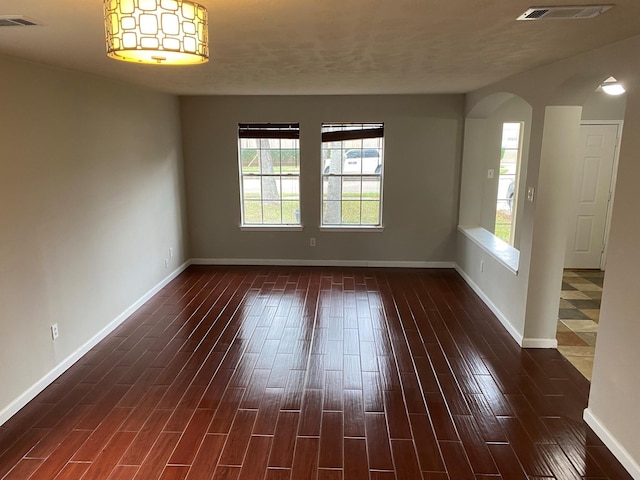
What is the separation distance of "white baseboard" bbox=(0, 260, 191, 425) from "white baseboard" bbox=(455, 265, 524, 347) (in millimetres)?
3802

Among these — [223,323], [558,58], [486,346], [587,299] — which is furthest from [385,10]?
[587,299]

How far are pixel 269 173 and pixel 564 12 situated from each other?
4.71 metres

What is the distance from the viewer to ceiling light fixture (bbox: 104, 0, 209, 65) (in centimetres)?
140

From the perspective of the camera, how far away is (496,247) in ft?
16.2

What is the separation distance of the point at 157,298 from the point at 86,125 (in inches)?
84.4

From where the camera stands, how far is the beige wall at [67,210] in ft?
9.56

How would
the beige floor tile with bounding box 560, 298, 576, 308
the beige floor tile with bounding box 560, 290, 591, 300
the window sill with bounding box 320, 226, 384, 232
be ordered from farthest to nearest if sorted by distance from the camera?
the window sill with bounding box 320, 226, 384, 232 < the beige floor tile with bounding box 560, 290, 591, 300 < the beige floor tile with bounding box 560, 298, 576, 308

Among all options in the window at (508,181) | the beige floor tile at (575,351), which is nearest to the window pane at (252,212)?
the window at (508,181)

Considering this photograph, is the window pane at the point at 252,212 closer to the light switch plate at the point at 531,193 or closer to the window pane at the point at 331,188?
the window pane at the point at 331,188

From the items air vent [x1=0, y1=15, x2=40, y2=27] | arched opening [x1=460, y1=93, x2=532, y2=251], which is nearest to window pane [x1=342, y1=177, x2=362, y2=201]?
arched opening [x1=460, y1=93, x2=532, y2=251]

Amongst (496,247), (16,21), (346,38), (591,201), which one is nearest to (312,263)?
(496,247)

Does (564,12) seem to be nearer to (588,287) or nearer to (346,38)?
(346,38)

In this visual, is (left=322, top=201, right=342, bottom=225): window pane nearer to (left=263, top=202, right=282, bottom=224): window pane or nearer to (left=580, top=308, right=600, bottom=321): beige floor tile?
(left=263, top=202, right=282, bottom=224): window pane

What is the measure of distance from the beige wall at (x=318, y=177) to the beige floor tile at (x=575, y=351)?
2.57 metres
